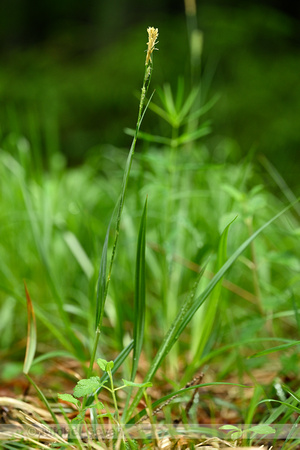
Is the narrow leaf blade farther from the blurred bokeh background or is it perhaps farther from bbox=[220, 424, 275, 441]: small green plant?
the blurred bokeh background

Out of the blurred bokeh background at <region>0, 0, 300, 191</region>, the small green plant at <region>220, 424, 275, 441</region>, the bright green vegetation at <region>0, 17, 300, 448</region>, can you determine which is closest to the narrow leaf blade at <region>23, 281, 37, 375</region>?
the bright green vegetation at <region>0, 17, 300, 448</region>

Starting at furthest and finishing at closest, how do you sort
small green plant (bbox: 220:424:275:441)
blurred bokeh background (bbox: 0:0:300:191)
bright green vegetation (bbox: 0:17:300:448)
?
blurred bokeh background (bbox: 0:0:300:191), bright green vegetation (bbox: 0:17:300:448), small green plant (bbox: 220:424:275:441)

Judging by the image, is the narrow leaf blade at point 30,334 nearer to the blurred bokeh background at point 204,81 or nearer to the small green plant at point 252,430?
the small green plant at point 252,430

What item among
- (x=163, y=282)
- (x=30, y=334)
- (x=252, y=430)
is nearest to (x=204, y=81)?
(x=163, y=282)

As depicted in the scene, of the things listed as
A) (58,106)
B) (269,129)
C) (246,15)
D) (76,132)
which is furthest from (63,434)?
(246,15)

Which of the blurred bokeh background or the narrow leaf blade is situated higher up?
the blurred bokeh background

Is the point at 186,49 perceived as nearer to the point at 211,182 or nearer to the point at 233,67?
the point at 233,67

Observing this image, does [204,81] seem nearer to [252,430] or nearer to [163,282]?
[163,282]

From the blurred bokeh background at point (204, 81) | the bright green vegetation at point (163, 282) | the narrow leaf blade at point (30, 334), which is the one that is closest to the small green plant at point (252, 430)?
the bright green vegetation at point (163, 282)
